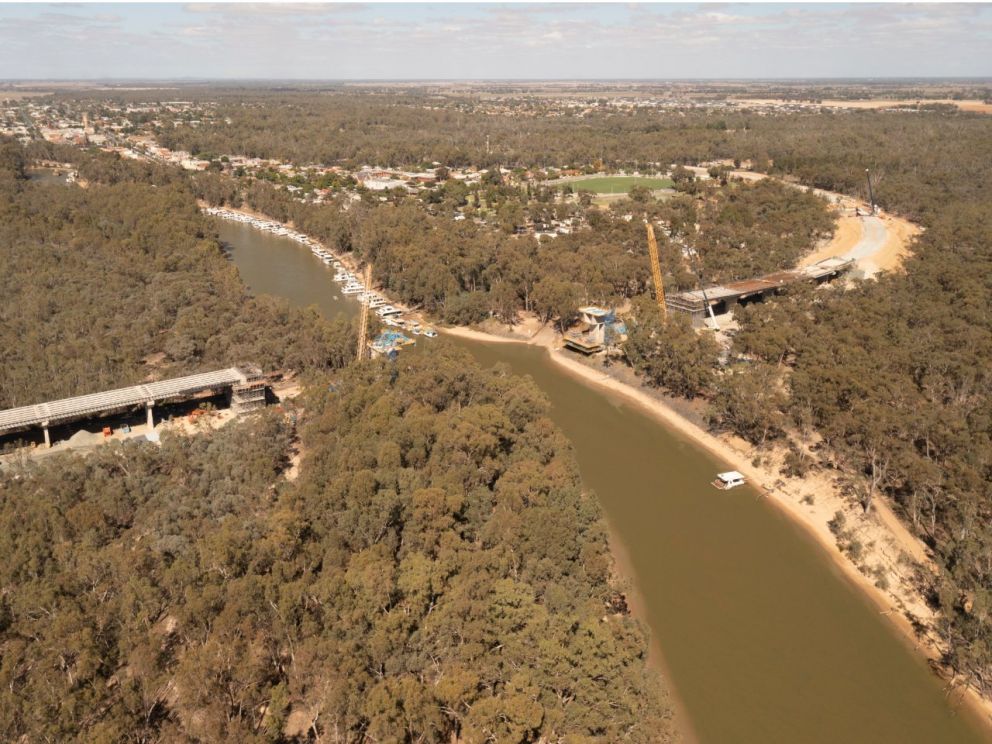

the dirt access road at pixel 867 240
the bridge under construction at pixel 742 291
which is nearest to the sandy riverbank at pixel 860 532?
the bridge under construction at pixel 742 291

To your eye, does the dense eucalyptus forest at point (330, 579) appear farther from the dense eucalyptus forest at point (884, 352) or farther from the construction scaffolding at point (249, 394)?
the dense eucalyptus forest at point (884, 352)

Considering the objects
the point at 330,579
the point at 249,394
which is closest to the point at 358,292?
the point at 249,394

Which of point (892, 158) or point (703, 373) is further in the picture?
point (892, 158)

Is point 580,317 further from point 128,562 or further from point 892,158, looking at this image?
point 892,158

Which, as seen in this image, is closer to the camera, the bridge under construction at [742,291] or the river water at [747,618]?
the river water at [747,618]

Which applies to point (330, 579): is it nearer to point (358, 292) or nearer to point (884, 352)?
point (884, 352)

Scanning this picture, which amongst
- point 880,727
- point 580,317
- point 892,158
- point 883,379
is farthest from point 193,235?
point 892,158

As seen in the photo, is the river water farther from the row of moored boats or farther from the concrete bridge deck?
the row of moored boats
